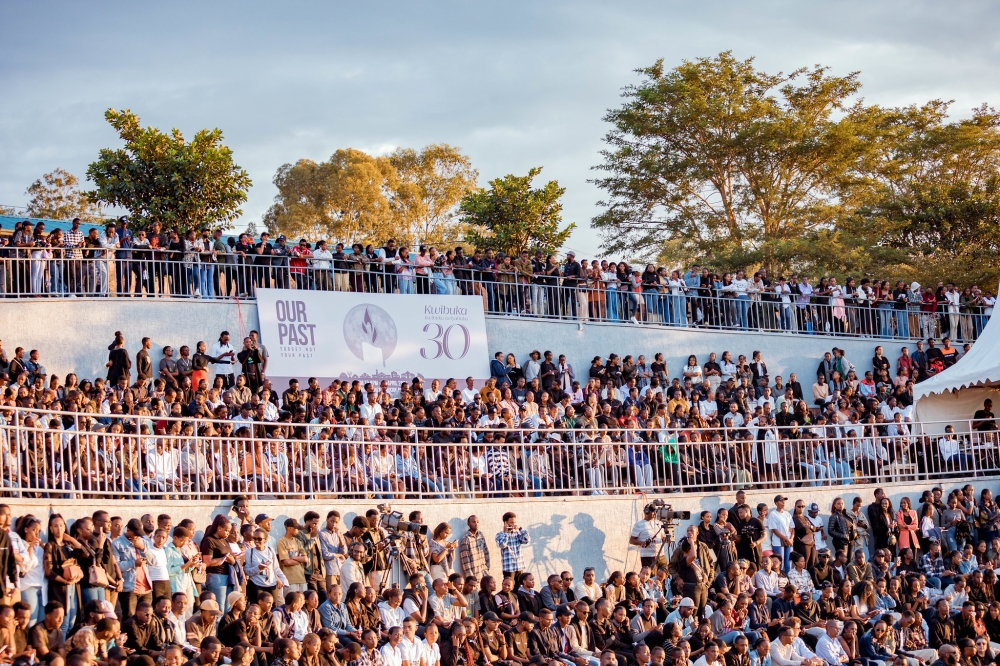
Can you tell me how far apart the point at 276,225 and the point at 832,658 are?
1308 inches

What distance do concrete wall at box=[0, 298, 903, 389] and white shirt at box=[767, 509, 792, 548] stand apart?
717cm

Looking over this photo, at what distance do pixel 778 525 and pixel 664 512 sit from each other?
2.11 metres

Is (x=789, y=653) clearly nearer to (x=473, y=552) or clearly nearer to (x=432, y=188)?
(x=473, y=552)

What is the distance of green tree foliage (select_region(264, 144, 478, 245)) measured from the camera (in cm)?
4672

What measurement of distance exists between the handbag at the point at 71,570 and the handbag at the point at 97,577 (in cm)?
14

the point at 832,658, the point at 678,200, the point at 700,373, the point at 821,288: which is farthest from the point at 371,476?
the point at 678,200

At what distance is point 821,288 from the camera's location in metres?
31.1

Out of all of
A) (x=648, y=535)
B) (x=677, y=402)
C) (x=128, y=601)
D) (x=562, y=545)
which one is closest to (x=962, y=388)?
(x=677, y=402)

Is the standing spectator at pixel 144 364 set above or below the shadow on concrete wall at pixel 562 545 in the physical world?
above

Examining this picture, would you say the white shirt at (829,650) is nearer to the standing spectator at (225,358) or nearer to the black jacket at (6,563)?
the black jacket at (6,563)

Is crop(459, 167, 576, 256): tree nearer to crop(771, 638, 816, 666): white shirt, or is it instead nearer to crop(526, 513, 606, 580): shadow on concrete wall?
crop(526, 513, 606, 580): shadow on concrete wall

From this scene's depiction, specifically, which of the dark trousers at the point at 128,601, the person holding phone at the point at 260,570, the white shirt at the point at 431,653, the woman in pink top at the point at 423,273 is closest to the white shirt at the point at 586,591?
the white shirt at the point at 431,653

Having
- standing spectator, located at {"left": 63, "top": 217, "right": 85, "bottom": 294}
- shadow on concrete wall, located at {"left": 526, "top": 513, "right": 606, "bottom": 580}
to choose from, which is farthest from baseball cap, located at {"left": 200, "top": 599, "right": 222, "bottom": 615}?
standing spectator, located at {"left": 63, "top": 217, "right": 85, "bottom": 294}

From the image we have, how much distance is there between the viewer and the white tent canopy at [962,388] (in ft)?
82.0
